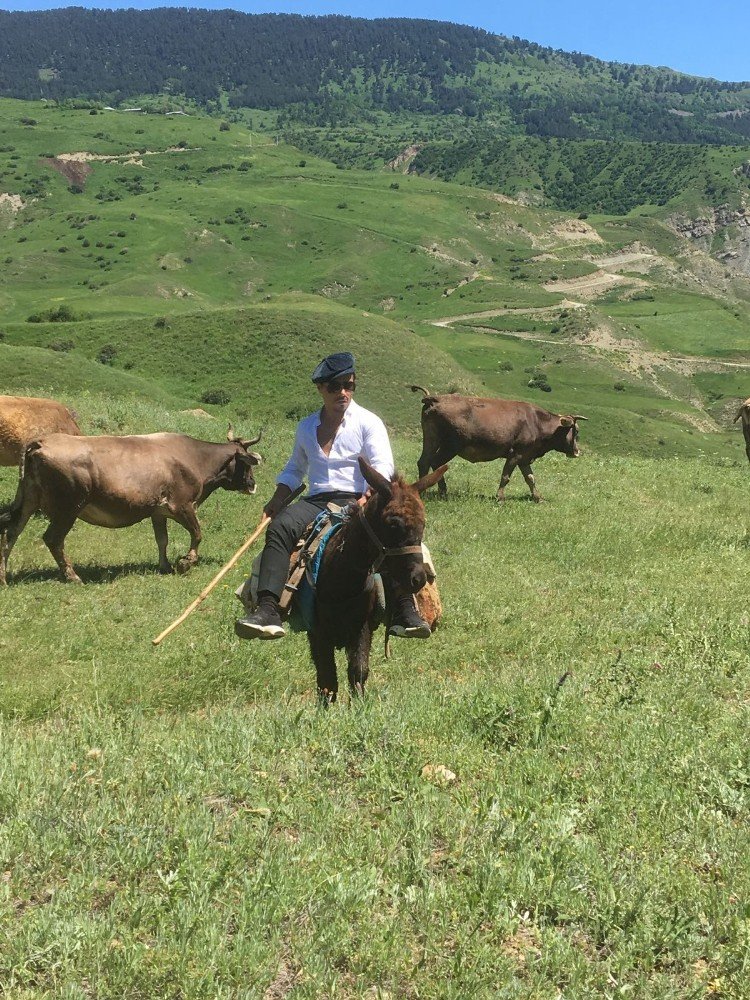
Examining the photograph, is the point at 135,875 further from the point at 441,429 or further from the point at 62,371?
the point at 62,371

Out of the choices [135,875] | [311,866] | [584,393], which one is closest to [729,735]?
[311,866]

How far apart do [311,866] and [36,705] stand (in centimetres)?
607

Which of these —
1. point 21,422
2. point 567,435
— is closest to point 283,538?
point 21,422

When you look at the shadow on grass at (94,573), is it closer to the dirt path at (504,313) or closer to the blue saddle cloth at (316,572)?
the blue saddle cloth at (316,572)

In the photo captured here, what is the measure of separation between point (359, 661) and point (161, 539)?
890 cm

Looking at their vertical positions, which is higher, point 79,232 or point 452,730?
point 79,232

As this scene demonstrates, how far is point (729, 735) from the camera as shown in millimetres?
7051

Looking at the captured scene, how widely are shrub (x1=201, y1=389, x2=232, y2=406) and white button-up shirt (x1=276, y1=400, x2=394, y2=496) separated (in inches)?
2026

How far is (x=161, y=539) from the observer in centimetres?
1605

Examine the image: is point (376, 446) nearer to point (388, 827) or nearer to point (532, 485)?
point (388, 827)

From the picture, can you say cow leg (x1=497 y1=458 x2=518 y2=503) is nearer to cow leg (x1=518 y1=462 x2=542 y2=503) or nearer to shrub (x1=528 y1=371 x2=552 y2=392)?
cow leg (x1=518 y1=462 x2=542 y2=503)

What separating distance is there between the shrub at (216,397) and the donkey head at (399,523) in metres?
52.8

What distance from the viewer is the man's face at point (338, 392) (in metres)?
7.87

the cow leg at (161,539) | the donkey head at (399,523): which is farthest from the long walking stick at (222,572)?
the cow leg at (161,539)
